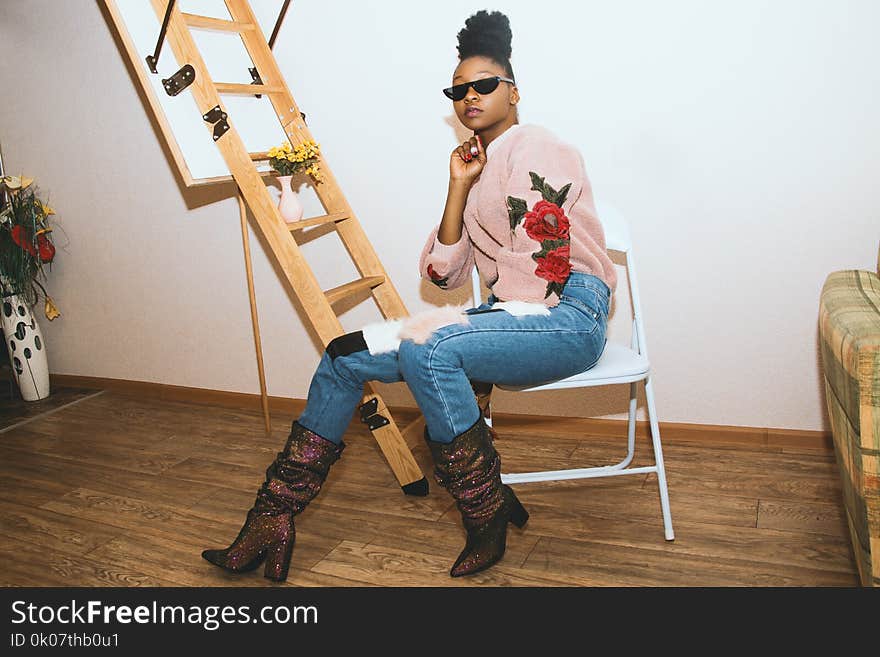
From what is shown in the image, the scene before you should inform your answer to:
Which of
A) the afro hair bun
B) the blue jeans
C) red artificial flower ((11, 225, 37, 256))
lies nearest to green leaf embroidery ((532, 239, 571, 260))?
the blue jeans

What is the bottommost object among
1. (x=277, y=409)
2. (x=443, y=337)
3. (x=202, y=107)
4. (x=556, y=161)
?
(x=277, y=409)

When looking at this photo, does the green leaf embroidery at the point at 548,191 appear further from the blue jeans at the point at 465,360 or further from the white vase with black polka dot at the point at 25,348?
the white vase with black polka dot at the point at 25,348

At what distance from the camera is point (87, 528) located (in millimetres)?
2295

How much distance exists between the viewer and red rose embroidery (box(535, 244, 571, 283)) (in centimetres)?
187

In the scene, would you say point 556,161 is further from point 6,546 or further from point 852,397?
point 6,546

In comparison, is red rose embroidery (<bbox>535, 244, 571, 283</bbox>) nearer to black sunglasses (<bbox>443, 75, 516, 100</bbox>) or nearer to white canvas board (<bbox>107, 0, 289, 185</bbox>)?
black sunglasses (<bbox>443, 75, 516, 100</bbox>)

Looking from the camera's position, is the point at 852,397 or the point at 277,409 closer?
the point at 852,397

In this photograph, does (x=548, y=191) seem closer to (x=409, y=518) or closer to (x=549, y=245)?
(x=549, y=245)

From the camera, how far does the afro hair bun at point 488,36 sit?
80.4 inches

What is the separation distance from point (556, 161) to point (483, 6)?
35.1 inches

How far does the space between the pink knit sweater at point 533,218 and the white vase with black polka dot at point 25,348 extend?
2.22 m

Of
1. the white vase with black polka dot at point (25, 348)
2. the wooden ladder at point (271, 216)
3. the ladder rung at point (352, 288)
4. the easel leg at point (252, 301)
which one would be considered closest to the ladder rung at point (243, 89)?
the wooden ladder at point (271, 216)
